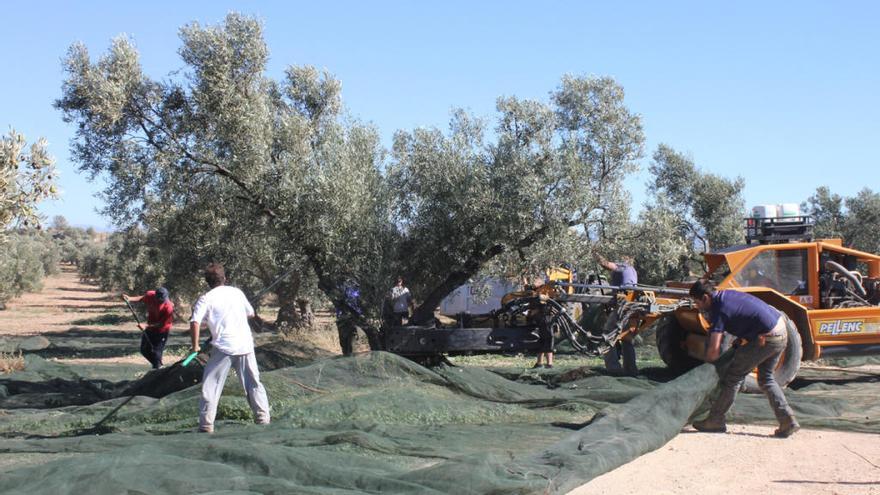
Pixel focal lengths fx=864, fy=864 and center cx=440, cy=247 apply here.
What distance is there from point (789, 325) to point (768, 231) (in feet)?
7.43

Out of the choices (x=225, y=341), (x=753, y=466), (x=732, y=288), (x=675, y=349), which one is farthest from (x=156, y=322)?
(x=753, y=466)

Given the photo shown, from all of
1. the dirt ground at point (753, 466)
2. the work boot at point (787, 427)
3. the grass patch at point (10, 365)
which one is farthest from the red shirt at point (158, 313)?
the work boot at point (787, 427)

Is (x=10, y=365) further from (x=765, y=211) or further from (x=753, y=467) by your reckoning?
(x=765, y=211)

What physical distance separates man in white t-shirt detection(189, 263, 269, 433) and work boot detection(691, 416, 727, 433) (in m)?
4.29

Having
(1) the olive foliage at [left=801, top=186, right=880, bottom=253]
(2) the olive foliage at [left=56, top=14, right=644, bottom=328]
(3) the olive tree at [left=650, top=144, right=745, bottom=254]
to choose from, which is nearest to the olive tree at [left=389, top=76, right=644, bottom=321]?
(2) the olive foliage at [left=56, top=14, right=644, bottom=328]

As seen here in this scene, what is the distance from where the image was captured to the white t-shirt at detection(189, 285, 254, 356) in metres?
8.15

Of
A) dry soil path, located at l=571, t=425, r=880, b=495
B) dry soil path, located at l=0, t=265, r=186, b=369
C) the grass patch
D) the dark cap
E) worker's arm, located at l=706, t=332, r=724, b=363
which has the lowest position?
dry soil path, located at l=0, t=265, r=186, b=369

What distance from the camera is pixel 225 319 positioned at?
824 centimetres

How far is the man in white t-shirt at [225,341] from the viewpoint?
319 inches

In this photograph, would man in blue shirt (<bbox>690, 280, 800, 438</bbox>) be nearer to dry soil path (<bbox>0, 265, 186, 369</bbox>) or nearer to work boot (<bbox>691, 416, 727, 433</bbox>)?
work boot (<bbox>691, 416, 727, 433</bbox>)

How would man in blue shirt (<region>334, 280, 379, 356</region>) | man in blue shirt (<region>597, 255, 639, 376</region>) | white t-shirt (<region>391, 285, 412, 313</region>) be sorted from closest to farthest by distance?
1. man in blue shirt (<region>597, 255, 639, 376</region>)
2. man in blue shirt (<region>334, 280, 379, 356</region>)
3. white t-shirt (<region>391, 285, 412, 313</region>)

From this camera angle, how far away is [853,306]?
11.8m

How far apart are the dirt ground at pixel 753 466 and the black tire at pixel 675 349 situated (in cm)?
327

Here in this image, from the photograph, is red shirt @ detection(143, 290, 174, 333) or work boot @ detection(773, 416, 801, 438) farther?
red shirt @ detection(143, 290, 174, 333)
